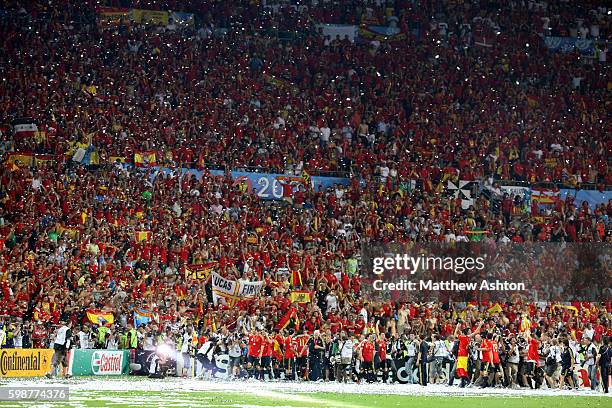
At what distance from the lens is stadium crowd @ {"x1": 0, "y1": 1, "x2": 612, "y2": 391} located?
2652cm

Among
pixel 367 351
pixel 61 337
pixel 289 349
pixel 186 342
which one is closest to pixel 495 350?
pixel 367 351

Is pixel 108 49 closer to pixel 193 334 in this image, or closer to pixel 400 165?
pixel 400 165

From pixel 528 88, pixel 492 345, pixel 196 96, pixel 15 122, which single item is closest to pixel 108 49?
pixel 196 96

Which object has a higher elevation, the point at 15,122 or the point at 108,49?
the point at 108,49

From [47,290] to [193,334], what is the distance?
4.18 m

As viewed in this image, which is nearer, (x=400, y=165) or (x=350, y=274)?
(x=350, y=274)

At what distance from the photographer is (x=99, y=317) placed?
89.4 ft

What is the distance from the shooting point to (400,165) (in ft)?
123

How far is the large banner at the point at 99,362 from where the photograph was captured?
26000 millimetres

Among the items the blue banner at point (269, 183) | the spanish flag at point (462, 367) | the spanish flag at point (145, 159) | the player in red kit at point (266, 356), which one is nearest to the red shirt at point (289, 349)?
the player in red kit at point (266, 356)

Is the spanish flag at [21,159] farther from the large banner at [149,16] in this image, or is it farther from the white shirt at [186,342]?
the large banner at [149,16]

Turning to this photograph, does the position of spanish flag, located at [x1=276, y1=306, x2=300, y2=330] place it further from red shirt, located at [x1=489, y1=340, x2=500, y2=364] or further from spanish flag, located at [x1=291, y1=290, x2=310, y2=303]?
red shirt, located at [x1=489, y1=340, x2=500, y2=364]

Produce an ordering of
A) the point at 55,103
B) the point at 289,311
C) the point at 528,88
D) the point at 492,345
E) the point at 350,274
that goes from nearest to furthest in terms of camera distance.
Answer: the point at 492,345 < the point at 289,311 < the point at 350,274 < the point at 55,103 < the point at 528,88

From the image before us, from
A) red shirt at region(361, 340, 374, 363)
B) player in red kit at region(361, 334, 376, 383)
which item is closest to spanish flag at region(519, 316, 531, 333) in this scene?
player in red kit at region(361, 334, 376, 383)
